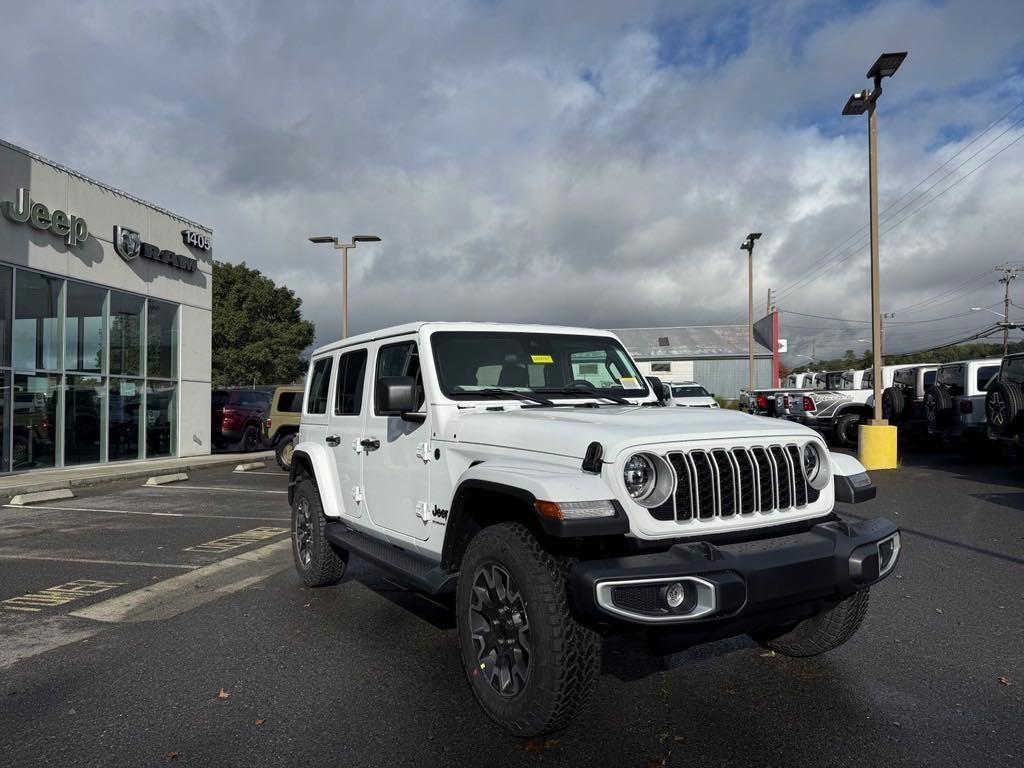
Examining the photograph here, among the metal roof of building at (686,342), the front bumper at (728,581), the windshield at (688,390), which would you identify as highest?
the metal roof of building at (686,342)

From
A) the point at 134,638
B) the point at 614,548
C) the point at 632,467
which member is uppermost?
the point at 632,467

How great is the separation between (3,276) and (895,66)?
16.0m

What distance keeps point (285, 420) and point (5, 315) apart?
207 inches

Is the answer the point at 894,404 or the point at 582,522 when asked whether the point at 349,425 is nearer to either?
the point at 582,522

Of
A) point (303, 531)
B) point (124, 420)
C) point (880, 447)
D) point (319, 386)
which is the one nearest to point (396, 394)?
point (319, 386)

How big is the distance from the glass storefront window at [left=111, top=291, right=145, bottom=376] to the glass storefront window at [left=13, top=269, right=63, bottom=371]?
167 centimetres

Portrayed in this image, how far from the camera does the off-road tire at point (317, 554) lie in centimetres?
562

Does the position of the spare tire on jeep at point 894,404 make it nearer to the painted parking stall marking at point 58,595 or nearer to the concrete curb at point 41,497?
the painted parking stall marking at point 58,595

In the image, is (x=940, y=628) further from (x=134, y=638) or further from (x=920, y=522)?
(x=134, y=638)

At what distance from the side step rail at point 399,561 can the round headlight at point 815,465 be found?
5.85ft

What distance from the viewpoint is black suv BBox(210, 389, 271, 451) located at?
805 inches

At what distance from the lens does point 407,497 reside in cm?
444

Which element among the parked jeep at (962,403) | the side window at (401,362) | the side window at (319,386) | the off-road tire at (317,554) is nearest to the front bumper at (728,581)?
the side window at (401,362)

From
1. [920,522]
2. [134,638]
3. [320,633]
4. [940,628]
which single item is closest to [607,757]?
[320,633]
